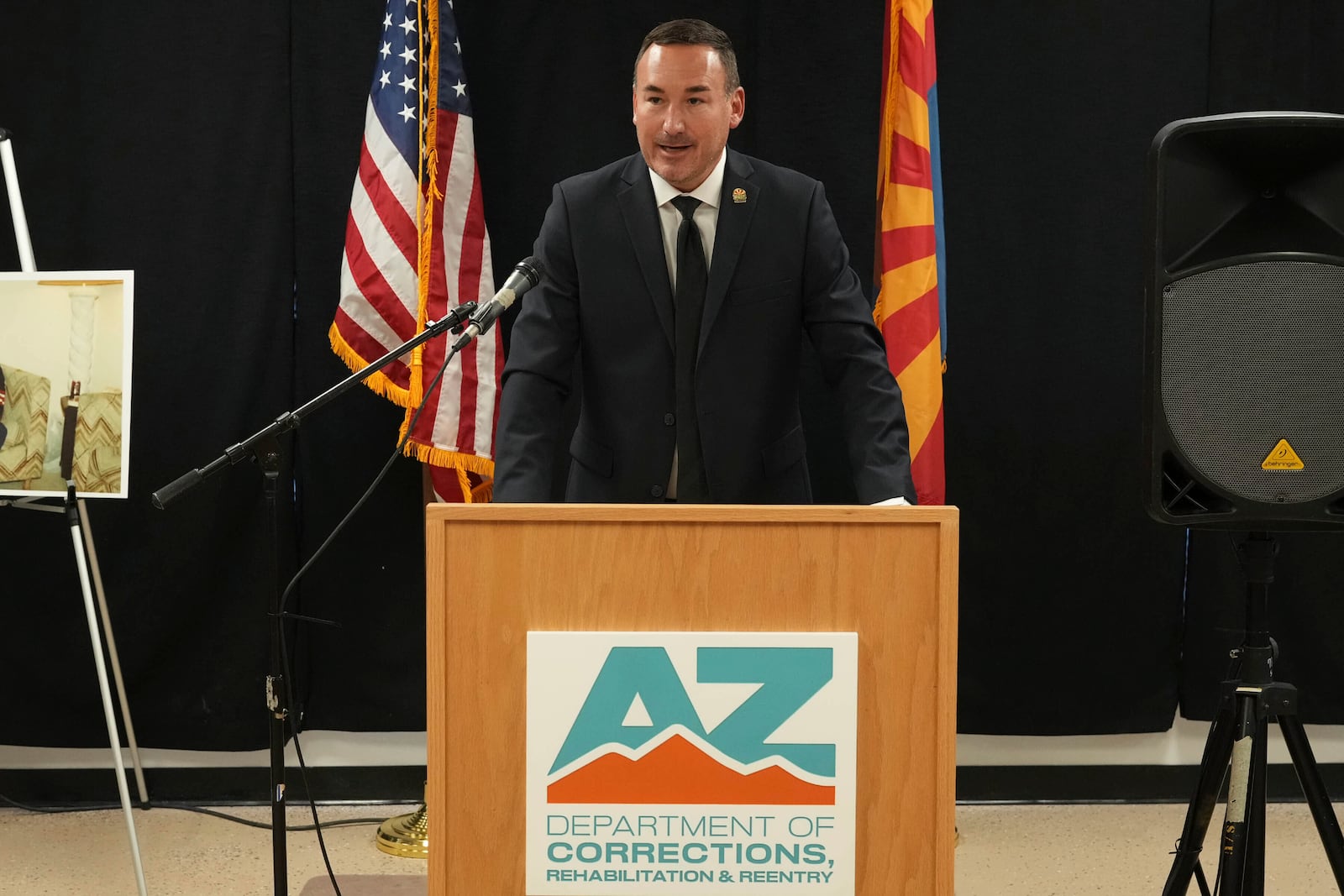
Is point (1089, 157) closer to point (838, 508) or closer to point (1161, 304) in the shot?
point (1161, 304)

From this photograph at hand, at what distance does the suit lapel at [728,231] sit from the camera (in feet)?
7.93

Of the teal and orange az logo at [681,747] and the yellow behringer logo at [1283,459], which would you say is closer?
the teal and orange az logo at [681,747]

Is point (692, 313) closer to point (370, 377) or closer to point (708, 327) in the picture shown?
point (708, 327)

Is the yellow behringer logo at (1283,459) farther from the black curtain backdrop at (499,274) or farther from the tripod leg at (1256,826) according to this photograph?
the black curtain backdrop at (499,274)

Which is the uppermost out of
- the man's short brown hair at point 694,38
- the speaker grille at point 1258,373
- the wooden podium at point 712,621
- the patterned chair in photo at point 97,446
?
the man's short brown hair at point 694,38

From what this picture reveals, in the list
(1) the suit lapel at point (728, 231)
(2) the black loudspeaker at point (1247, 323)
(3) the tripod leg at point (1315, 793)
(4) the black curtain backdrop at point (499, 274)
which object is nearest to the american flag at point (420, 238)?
(4) the black curtain backdrop at point (499, 274)

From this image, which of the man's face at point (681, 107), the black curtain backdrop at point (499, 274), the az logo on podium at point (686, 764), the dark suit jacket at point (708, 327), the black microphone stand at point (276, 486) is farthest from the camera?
the black curtain backdrop at point (499, 274)

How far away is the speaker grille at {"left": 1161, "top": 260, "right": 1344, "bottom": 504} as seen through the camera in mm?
1971

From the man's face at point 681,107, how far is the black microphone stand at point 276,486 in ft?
1.59

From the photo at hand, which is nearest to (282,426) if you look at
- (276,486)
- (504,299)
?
(276,486)

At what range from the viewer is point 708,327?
7.91 feet

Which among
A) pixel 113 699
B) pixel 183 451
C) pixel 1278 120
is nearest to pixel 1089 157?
pixel 1278 120

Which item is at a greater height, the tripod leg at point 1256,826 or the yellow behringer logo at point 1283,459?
the yellow behringer logo at point 1283,459

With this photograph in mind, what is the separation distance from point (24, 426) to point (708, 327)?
161 cm
